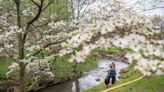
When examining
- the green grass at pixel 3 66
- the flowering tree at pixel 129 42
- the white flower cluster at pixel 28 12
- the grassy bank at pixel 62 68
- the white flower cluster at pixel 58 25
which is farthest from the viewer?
the grassy bank at pixel 62 68

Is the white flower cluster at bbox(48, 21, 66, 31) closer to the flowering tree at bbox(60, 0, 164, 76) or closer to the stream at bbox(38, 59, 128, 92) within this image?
the flowering tree at bbox(60, 0, 164, 76)

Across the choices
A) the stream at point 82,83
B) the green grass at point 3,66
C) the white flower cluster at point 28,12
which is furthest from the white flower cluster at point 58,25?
the green grass at point 3,66

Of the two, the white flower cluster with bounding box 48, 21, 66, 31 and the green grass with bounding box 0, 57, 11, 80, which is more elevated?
the white flower cluster with bounding box 48, 21, 66, 31

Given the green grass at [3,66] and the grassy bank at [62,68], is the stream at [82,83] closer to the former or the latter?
the grassy bank at [62,68]

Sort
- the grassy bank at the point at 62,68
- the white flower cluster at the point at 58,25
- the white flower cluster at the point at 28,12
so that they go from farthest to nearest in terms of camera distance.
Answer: the grassy bank at the point at 62,68 → the white flower cluster at the point at 28,12 → the white flower cluster at the point at 58,25

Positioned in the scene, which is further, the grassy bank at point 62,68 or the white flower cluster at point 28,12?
the grassy bank at point 62,68

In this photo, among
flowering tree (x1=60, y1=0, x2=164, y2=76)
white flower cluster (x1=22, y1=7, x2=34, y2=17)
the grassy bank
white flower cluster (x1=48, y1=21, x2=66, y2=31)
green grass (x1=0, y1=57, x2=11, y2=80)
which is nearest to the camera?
flowering tree (x1=60, y1=0, x2=164, y2=76)

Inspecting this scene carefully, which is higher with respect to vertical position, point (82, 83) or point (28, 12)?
point (28, 12)

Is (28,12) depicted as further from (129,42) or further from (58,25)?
(129,42)

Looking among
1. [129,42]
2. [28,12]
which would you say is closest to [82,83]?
[28,12]

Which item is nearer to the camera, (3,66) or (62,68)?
(3,66)

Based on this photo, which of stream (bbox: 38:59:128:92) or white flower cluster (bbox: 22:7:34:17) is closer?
white flower cluster (bbox: 22:7:34:17)

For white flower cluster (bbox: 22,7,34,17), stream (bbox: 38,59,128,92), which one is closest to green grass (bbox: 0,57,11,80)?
stream (bbox: 38,59,128,92)

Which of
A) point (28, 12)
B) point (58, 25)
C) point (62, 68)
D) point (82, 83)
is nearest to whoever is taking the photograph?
point (58, 25)
